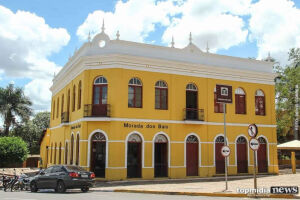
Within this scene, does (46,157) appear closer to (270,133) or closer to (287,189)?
(270,133)

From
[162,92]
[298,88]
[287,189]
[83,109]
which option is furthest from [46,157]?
[298,88]

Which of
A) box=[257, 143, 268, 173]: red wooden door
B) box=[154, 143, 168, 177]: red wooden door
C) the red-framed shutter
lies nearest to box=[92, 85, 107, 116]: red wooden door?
box=[154, 143, 168, 177]: red wooden door

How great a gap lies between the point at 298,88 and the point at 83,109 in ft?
84.3

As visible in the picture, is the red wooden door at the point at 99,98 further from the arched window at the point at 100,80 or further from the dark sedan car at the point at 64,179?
the dark sedan car at the point at 64,179

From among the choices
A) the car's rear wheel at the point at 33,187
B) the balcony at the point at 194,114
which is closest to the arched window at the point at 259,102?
the balcony at the point at 194,114

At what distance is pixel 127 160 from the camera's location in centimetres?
2097

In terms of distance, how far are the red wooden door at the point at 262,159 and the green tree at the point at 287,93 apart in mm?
14322

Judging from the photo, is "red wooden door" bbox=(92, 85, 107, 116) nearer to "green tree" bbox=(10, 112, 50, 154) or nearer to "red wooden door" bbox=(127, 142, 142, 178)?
"red wooden door" bbox=(127, 142, 142, 178)

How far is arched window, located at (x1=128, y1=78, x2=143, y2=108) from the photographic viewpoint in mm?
21547

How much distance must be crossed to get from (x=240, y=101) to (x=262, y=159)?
14.8ft

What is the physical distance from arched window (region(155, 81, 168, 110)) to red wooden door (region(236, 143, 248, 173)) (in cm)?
636

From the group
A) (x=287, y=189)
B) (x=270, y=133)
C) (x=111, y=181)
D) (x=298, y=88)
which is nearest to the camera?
(x=287, y=189)

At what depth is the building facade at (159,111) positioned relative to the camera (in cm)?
2091

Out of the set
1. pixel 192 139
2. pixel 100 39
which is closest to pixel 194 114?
pixel 192 139
